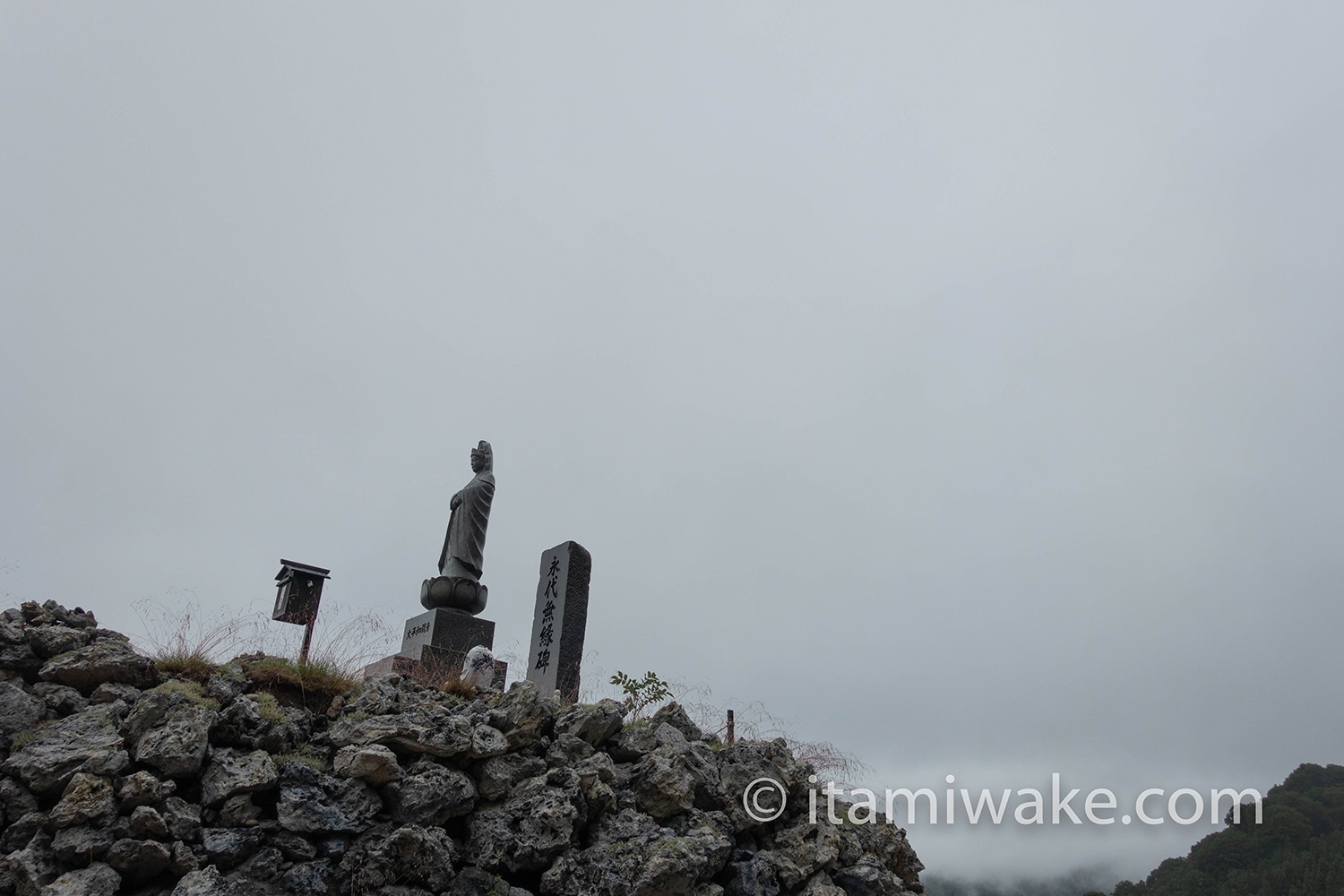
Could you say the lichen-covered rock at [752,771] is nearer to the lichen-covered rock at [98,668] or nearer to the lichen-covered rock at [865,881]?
the lichen-covered rock at [865,881]

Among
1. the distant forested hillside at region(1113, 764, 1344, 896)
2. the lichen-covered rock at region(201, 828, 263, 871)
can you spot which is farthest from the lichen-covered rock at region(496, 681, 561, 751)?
the distant forested hillside at region(1113, 764, 1344, 896)

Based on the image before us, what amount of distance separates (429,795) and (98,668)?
2849 mm

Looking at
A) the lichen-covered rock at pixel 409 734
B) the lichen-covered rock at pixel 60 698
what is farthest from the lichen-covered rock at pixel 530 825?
the lichen-covered rock at pixel 60 698

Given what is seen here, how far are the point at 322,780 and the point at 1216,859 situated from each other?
1647 centimetres

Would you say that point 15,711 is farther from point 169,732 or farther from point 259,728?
point 259,728

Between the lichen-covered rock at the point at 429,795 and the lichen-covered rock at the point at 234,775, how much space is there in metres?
0.87

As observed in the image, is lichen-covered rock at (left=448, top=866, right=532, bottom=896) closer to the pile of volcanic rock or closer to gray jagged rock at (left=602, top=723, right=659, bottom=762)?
the pile of volcanic rock

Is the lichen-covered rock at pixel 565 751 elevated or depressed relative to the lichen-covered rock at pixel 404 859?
elevated

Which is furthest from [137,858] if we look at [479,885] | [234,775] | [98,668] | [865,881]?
[865,881]

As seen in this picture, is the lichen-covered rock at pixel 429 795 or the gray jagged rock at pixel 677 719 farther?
the gray jagged rock at pixel 677 719

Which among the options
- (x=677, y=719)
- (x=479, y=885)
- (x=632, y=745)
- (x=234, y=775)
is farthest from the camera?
(x=677, y=719)

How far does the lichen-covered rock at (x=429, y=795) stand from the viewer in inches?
228

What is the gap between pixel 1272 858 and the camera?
1437 centimetres

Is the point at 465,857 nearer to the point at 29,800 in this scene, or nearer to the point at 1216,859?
the point at 29,800
